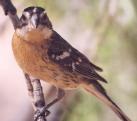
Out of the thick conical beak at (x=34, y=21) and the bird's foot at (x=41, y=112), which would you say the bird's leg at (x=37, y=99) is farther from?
the thick conical beak at (x=34, y=21)

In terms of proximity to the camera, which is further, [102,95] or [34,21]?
[102,95]

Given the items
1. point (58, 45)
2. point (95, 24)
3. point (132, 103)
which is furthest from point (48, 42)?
point (132, 103)

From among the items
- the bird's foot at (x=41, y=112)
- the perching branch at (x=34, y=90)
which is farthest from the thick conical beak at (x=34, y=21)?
the bird's foot at (x=41, y=112)

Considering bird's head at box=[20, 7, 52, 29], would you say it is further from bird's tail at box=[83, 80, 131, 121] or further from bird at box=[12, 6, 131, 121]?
bird's tail at box=[83, 80, 131, 121]

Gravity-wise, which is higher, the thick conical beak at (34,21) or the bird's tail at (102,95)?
the thick conical beak at (34,21)

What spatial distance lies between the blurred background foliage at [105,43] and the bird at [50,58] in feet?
0.10

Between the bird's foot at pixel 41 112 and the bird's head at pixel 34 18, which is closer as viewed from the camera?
the bird's head at pixel 34 18

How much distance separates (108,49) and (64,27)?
114 mm

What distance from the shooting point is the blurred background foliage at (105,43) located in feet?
4.36

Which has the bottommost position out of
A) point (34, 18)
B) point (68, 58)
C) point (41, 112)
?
point (41, 112)

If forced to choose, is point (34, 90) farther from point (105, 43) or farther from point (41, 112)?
point (105, 43)

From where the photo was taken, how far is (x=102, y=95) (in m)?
1.31

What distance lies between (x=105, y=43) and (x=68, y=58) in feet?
0.38

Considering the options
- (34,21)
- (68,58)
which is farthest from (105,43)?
(34,21)
